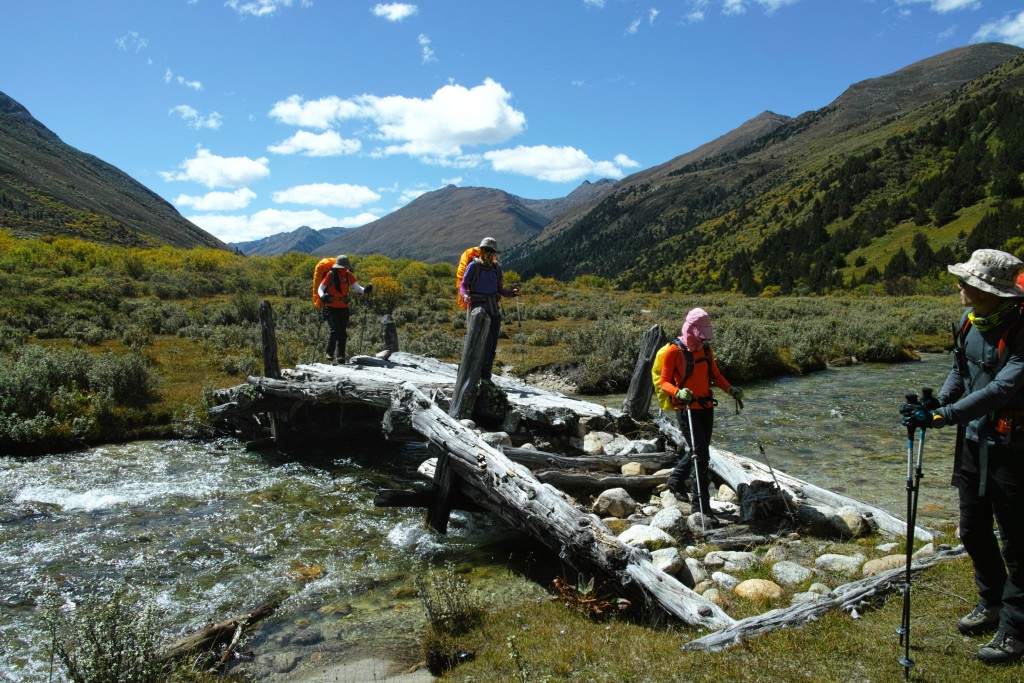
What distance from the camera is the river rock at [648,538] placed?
21.7 ft

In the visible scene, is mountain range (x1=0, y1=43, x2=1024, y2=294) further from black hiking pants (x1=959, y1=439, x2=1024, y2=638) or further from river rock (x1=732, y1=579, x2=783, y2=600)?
black hiking pants (x1=959, y1=439, x2=1024, y2=638)

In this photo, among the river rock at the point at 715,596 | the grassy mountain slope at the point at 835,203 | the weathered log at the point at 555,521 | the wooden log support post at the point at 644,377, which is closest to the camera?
the weathered log at the point at 555,521

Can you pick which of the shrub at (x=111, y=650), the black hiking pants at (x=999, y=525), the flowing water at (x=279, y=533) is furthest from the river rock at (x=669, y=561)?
the shrub at (x=111, y=650)

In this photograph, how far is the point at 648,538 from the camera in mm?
6707

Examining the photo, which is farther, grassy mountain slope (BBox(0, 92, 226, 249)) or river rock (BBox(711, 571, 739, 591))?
grassy mountain slope (BBox(0, 92, 226, 249))

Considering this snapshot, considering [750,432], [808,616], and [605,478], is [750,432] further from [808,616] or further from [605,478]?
[808,616]

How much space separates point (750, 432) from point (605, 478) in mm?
5666

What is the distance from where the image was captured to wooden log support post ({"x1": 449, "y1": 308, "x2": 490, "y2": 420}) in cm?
996

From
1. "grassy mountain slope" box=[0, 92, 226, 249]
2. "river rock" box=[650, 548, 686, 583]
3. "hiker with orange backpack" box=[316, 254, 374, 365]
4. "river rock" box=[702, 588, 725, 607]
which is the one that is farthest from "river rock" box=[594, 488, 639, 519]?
"grassy mountain slope" box=[0, 92, 226, 249]

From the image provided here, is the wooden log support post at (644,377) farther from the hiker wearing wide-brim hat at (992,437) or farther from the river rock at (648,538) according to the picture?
the hiker wearing wide-brim hat at (992,437)

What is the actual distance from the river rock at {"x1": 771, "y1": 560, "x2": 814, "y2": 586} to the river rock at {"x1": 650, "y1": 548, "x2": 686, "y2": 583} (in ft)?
2.94

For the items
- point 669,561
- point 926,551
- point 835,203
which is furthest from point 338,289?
point 835,203

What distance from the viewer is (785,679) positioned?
3.83 meters

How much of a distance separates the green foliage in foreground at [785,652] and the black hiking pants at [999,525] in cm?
31
